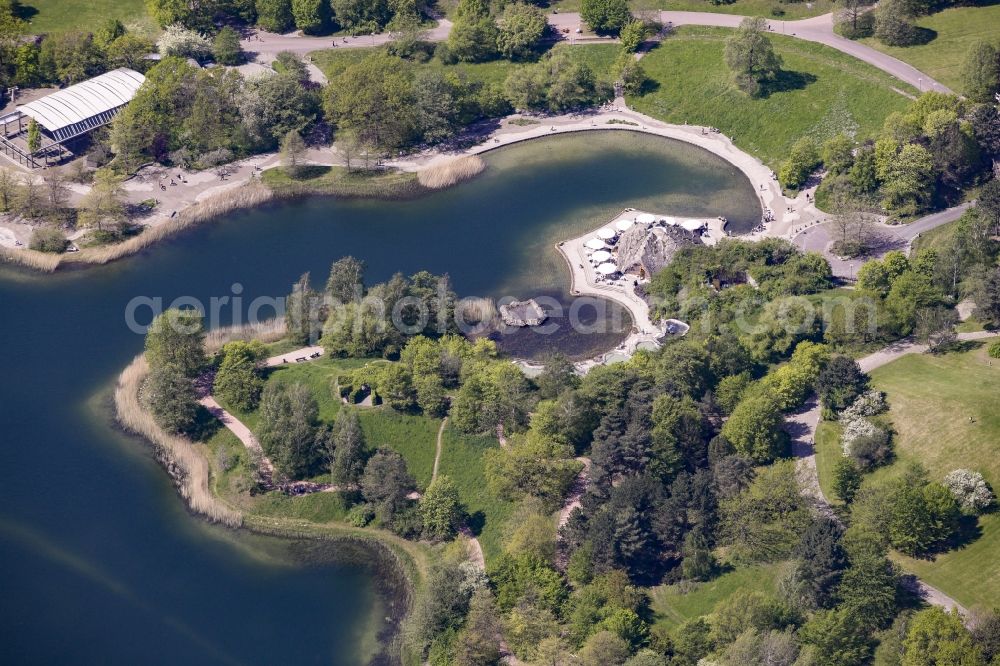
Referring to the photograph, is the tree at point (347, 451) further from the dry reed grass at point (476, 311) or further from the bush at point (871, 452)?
the bush at point (871, 452)

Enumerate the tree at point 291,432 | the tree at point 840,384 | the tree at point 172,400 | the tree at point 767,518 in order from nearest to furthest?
the tree at point 767,518, the tree at point 840,384, the tree at point 291,432, the tree at point 172,400

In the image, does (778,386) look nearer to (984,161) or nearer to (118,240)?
(984,161)

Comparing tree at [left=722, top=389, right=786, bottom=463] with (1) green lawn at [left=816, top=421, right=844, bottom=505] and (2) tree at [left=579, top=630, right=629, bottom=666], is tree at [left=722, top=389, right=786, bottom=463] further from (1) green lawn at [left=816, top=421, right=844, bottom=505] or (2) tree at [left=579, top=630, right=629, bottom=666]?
(2) tree at [left=579, top=630, right=629, bottom=666]

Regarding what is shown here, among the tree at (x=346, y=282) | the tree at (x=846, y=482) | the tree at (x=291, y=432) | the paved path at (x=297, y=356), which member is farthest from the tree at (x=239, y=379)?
the tree at (x=846, y=482)

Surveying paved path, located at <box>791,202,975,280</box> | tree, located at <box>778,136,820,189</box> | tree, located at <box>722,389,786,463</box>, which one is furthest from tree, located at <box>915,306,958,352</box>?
tree, located at <box>778,136,820,189</box>

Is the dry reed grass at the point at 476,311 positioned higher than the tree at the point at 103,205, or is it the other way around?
the tree at the point at 103,205

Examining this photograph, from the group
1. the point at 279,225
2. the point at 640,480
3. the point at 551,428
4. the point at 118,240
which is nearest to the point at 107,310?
the point at 118,240
